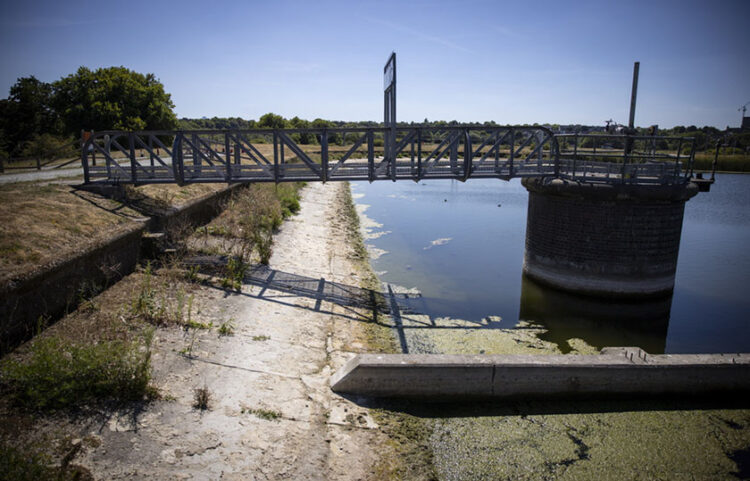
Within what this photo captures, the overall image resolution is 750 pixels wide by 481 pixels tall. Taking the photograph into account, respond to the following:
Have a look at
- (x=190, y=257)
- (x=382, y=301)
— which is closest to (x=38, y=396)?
(x=190, y=257)

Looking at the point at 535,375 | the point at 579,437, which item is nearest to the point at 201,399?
the point at 535,375

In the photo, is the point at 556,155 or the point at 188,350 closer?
the point at 188,350

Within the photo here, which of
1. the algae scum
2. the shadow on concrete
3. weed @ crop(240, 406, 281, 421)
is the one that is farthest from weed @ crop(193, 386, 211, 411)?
the shadow on concrete

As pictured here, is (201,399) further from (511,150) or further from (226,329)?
(511,150)

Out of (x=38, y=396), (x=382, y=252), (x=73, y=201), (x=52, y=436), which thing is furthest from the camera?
(x=382, y=252)

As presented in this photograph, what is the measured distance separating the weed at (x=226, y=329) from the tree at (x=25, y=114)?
3688 centimetres

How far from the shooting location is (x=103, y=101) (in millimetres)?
36281

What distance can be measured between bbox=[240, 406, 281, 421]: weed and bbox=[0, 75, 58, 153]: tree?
39879 millimetres

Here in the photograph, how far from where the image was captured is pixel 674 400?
886 cm

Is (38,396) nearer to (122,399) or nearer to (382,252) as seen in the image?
(122,399)

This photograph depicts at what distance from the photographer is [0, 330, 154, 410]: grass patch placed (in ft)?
20.2

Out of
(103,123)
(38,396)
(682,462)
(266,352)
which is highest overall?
(103,123)

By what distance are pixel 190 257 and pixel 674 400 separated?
1241 cm

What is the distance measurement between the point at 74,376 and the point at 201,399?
1.78 metres
